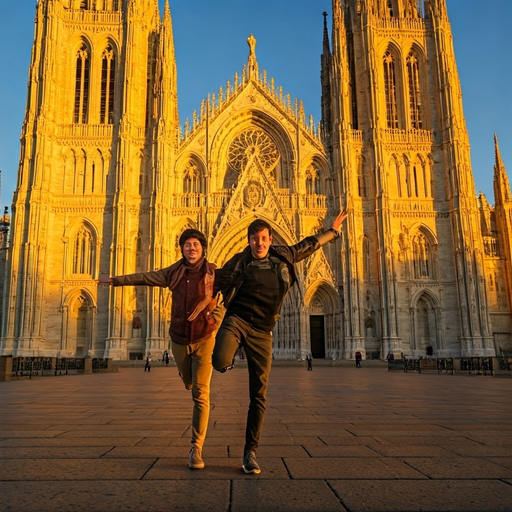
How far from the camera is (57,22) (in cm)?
3853

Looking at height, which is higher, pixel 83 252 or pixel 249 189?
pixel 249 189

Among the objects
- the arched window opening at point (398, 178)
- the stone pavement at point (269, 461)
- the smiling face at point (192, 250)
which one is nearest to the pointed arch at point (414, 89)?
the arched window opening at point (398, 178)

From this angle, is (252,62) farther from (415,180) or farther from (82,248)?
(82,248)

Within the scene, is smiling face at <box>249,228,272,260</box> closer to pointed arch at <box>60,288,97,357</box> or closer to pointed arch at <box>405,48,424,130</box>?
pointed arch at <box>60,288,97,357</box>

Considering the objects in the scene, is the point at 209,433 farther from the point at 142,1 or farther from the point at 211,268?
the point at 142,1

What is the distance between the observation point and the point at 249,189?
36.5 metres

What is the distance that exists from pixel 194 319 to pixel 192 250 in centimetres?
61

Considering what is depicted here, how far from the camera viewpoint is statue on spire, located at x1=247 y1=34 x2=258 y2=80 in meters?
39.6

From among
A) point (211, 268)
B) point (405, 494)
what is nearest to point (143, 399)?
point (211, 268)

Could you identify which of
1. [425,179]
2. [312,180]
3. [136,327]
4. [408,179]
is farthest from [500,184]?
[136,327]

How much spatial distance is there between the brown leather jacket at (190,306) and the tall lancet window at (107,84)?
36.3 meters

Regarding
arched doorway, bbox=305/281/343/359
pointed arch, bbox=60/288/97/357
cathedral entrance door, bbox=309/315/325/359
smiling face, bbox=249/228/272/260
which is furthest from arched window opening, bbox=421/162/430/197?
smiling face, bbox=249/228/272/260

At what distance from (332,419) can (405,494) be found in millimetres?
3757

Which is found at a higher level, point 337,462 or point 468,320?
point 468,320
